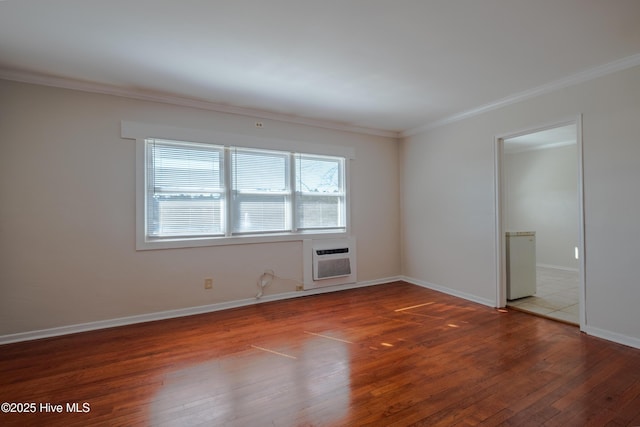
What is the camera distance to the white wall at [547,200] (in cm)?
577

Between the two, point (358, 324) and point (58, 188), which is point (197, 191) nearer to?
point (58, 188)

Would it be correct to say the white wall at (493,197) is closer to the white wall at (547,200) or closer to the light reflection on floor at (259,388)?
the light reflection on floor at (259,388)

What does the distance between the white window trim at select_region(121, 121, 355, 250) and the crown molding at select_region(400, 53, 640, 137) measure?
162 cm

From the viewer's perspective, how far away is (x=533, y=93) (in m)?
3.30

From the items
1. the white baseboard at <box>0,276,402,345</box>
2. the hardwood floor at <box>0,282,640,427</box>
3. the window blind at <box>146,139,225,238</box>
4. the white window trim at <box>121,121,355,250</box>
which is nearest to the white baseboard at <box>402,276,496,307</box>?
the hardwood floor at <box>0,282,640,427</box>

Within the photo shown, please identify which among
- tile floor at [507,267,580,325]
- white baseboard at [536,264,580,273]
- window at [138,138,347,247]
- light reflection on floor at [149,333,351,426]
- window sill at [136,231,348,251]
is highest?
Answer: window at [138,138,347,247]

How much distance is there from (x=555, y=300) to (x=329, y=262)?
3107 mm

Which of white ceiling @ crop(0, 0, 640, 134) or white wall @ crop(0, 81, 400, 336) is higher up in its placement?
white ceiling @ crop(0, 0, 640, 134)

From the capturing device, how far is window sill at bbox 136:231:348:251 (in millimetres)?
3342

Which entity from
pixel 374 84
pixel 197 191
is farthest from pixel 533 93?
pixel 197 191

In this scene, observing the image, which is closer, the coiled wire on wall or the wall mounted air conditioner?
the coiled wire on wall

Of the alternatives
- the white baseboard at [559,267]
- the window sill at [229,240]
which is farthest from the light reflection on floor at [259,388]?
the white baseboard at [559,267]

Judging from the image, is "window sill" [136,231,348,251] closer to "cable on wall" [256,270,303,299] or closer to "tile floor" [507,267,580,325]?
"cable on wall" [256,270,303,299]

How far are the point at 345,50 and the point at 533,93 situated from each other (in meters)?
2.34
